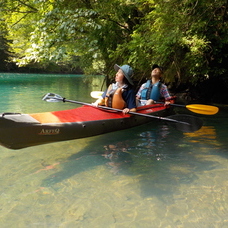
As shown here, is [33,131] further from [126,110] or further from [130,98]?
[130,98]

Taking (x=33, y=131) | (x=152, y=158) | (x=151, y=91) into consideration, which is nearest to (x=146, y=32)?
(x=151, y=91)

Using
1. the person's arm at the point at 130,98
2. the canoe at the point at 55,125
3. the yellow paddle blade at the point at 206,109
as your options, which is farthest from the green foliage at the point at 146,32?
the canoe at the point at 55,125

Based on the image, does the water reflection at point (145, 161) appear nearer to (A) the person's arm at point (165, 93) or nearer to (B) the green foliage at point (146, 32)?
(A) the person's arm at point (165, 93)

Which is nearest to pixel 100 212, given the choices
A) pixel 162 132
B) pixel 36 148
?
pixel 36 148

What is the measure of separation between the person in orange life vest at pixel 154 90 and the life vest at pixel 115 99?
5.35 feet

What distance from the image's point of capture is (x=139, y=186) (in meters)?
3.26

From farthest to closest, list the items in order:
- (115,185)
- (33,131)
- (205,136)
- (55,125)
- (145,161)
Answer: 1. (205,136)
2. (145,161)
3. (55,125)
4. (33,131)
5. (115,185)

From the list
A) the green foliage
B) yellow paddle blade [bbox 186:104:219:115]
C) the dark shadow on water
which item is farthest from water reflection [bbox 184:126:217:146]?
the green foliage

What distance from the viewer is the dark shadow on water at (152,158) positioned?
134 inches

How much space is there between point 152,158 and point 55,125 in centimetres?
176

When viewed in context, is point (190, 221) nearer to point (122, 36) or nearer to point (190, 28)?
point (190, 28)

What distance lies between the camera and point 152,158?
426 centimetres

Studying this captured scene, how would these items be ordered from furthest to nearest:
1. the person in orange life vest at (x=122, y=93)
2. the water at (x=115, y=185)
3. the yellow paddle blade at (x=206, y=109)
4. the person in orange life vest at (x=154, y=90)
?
the person in orange life vest at (x=154, y=90)
the yellow paddle blade at (x=206, y=109)
the person in orange life vest at (x=122, y=93)
the water at (x=115, y=185)

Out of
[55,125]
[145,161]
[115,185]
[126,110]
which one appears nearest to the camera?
[115,185]
